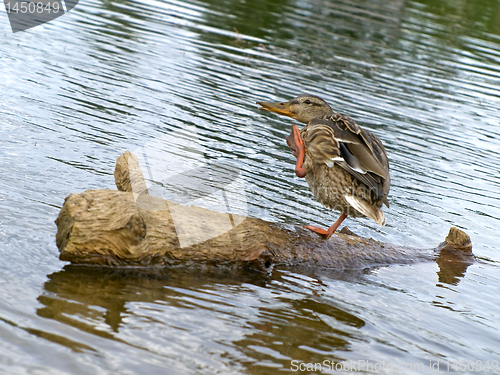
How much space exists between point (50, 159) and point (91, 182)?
2.43ft

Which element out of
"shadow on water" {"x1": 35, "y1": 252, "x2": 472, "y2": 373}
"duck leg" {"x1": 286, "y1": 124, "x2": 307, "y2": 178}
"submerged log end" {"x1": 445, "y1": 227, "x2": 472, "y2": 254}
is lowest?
"submerged log end" {"x1": 445, "y1": 227, "x2": 472, "y2": 254}

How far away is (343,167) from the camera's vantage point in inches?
202

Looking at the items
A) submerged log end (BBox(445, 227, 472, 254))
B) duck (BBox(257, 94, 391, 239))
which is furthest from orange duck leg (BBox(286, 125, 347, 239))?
submerged log end (BBox(445, 227, 472, 254))

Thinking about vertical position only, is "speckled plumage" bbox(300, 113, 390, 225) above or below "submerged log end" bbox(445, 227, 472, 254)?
above

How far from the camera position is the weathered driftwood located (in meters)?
4.39

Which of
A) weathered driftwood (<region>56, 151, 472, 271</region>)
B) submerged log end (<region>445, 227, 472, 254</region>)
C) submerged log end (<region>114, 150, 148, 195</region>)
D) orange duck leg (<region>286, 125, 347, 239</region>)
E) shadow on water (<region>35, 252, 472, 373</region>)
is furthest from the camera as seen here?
submerged log end (<region>445, 227, 472, 254</region>)

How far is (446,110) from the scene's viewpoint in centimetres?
1310

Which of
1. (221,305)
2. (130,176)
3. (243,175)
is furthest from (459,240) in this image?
(130,176)

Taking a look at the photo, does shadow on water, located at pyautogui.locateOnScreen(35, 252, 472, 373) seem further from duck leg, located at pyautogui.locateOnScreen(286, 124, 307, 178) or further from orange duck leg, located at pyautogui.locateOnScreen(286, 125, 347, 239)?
duck leg, located at pyautogui.locateOnScreen(286, 124, 307, 178)

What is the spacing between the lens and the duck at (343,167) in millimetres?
5133

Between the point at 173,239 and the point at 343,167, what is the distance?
1662 mm

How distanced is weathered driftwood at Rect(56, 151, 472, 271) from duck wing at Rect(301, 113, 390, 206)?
0.69 meters

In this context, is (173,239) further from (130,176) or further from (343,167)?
(343,167)

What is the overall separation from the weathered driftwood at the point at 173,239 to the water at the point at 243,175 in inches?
6.0
